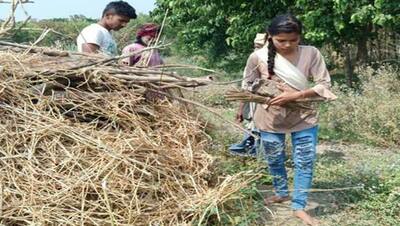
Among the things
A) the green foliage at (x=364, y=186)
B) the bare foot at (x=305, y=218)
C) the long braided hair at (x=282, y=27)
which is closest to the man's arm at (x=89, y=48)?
the long braided hair at (x=282, y=27)

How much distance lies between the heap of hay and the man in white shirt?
338 mm

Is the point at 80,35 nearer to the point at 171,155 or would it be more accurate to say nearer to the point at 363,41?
the point at 171,155

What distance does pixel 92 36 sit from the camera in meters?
5.00

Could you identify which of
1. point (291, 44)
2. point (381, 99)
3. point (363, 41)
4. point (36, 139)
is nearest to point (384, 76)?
point (381, 99)

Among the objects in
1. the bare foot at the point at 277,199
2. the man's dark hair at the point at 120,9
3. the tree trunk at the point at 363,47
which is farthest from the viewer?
the tree trunk at the point at 363,47

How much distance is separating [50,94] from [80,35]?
919 millimetres

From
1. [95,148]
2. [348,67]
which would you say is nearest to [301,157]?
[95,148]

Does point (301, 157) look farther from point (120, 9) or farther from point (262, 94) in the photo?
point (120, 9)

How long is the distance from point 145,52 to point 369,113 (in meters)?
3.98

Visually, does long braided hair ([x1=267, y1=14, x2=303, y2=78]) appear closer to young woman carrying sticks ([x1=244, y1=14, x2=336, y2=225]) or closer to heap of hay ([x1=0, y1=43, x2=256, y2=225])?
young woman carrying sticks ([x1=244, y1=14, x2=336, y2=225])

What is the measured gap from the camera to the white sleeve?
499cm

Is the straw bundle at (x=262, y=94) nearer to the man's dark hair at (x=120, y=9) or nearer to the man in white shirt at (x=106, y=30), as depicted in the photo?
the man in white shirt at (x=106, y=30)

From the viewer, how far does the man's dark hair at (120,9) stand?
5.17 m

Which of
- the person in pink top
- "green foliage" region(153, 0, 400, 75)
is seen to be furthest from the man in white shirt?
"green foliage" region(153, 0, 400, 75)
